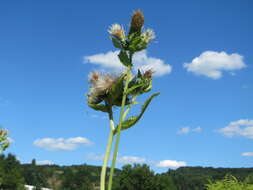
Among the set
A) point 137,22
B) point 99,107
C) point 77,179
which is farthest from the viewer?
point 77,179

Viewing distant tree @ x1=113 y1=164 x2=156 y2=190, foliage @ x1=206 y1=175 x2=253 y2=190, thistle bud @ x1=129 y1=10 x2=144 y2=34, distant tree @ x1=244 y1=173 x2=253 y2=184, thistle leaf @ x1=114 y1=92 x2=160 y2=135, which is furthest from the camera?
distant tree @ x1=113 y1=164 x2=156 y2=190

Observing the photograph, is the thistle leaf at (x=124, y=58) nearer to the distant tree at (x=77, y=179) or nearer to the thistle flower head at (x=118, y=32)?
the thistle flower head at (x=118, y=32)

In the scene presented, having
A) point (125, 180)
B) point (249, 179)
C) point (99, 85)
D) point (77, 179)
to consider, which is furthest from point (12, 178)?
point (99, 85)

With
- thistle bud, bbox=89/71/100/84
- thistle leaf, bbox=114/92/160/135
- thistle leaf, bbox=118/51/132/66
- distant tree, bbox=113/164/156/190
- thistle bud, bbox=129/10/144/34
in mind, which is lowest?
thistle leaf, bbox=114/92/160/135

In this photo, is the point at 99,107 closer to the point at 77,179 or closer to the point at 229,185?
the point at 229,185

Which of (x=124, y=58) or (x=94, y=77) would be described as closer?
(x=124, y=58)

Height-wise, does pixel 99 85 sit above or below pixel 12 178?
below

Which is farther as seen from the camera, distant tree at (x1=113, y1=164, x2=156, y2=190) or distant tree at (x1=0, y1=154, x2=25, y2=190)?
Result: distant tree at (x1=0, y1=154, x2=25, y2=190)

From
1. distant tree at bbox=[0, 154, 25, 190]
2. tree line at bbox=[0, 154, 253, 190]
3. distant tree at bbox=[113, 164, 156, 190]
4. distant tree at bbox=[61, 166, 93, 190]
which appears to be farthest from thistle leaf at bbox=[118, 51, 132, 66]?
distant tree at bbox=[61, 166, 93, 190]

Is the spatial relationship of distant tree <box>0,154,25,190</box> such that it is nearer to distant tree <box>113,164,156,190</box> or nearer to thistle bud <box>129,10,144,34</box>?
distant tree <box>113,164,156,190</box>
